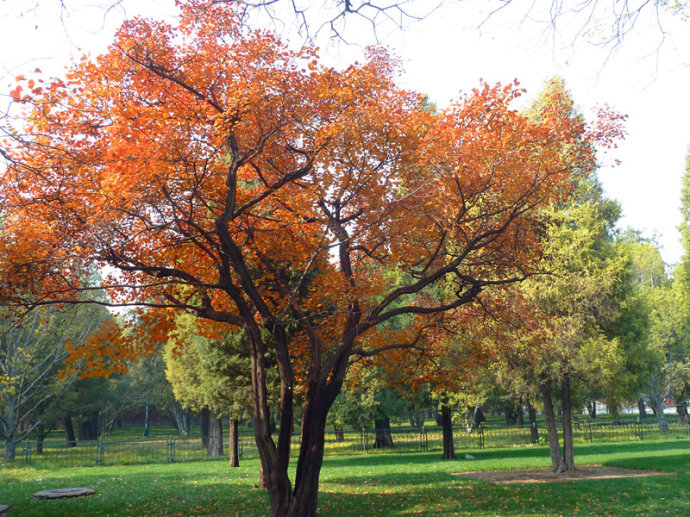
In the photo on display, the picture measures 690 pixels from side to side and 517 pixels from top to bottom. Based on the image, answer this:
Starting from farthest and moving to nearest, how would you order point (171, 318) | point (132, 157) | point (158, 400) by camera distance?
point (158, 400) → point (171, 318) → point (132, 157)

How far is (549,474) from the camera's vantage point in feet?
56.0

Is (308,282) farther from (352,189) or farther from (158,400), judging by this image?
(158,400)

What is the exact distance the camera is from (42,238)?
9.02 meters

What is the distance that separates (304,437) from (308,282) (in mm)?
8150

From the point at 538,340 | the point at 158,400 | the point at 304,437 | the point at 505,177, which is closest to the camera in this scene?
the point at 505,177

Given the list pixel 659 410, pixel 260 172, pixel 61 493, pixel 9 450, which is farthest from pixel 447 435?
pixel 659 410

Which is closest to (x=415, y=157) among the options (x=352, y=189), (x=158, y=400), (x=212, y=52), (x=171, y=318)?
(x=352, y=189)

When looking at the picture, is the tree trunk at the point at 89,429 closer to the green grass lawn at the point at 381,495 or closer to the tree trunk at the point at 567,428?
the green grass lawn at the point at 381,495

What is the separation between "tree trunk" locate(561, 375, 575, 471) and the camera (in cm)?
1748

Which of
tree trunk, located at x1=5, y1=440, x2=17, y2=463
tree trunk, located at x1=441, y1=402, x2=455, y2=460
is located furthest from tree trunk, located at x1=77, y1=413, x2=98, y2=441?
tree trunk, located at x1=441, y1=402, x2=455, y2=460

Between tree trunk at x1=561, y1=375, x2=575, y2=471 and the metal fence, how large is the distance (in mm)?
13829

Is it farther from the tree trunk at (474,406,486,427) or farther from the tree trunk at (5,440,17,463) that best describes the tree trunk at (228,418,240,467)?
the tree trunk at (474,406,486,427)

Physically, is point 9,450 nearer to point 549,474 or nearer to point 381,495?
point 381,495

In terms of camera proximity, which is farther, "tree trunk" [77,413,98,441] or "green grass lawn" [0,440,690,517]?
"tree trunk" [77,413,98,441]
